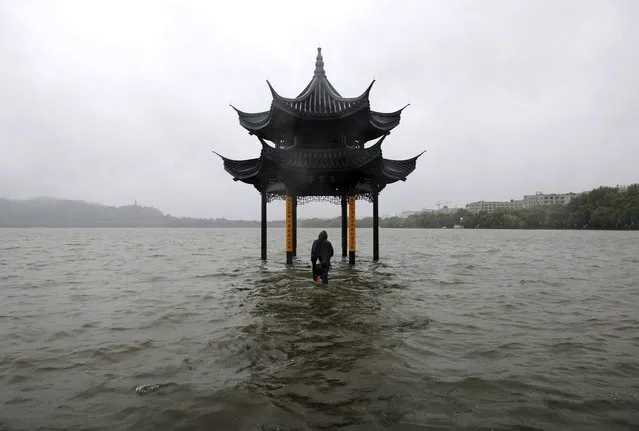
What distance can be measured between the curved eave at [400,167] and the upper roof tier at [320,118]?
1.67 meters

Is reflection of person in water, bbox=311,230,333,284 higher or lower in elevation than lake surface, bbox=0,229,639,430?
higher

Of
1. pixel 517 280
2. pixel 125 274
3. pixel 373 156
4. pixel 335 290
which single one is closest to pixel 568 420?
pixel 335 290

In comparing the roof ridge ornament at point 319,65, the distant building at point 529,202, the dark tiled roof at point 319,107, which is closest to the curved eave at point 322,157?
the dark tiled roof at point 319,107

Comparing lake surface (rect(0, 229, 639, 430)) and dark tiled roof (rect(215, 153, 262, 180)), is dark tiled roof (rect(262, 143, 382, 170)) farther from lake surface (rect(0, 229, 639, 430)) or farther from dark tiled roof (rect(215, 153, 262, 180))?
lake surface (rect(0, 229, 639, 430))

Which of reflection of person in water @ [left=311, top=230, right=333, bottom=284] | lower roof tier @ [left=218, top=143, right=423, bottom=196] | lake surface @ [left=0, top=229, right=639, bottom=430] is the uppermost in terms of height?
lower roof tier @ [left=218, top=143, right=423, bottom=196]

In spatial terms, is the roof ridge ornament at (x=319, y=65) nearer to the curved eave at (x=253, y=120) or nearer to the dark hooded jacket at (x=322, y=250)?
the curved eave at (x=253, y=120)

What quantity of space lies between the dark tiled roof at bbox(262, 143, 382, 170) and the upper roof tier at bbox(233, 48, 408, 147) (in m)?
0.84

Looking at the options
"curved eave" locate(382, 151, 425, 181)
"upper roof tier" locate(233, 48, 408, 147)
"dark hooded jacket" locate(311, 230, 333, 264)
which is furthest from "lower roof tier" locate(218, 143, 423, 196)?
"dark hooded jacket" locate(311, 230, 333, 264)

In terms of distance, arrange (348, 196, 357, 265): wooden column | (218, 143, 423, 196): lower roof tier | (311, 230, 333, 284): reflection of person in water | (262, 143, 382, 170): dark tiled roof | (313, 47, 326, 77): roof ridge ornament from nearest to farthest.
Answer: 1. (311, 230, 333, 284): reflection of person in water
2. (262, 143, 382, 170): dark tiled roof
3. (218, 143, 423, 196): lower roof tier
4. (348, 196, 357, 265): wooden column
5. (313, 47, 326, 77): roof ridge ornament

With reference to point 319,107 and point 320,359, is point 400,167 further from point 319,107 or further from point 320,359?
point 320,359

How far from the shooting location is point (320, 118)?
54.4 ft

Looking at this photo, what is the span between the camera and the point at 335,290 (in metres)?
11.5

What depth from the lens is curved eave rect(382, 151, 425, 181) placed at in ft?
61.4

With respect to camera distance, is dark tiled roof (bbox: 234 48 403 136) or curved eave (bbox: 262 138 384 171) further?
dark tiled roof (bbox: 234 48 403 136)
